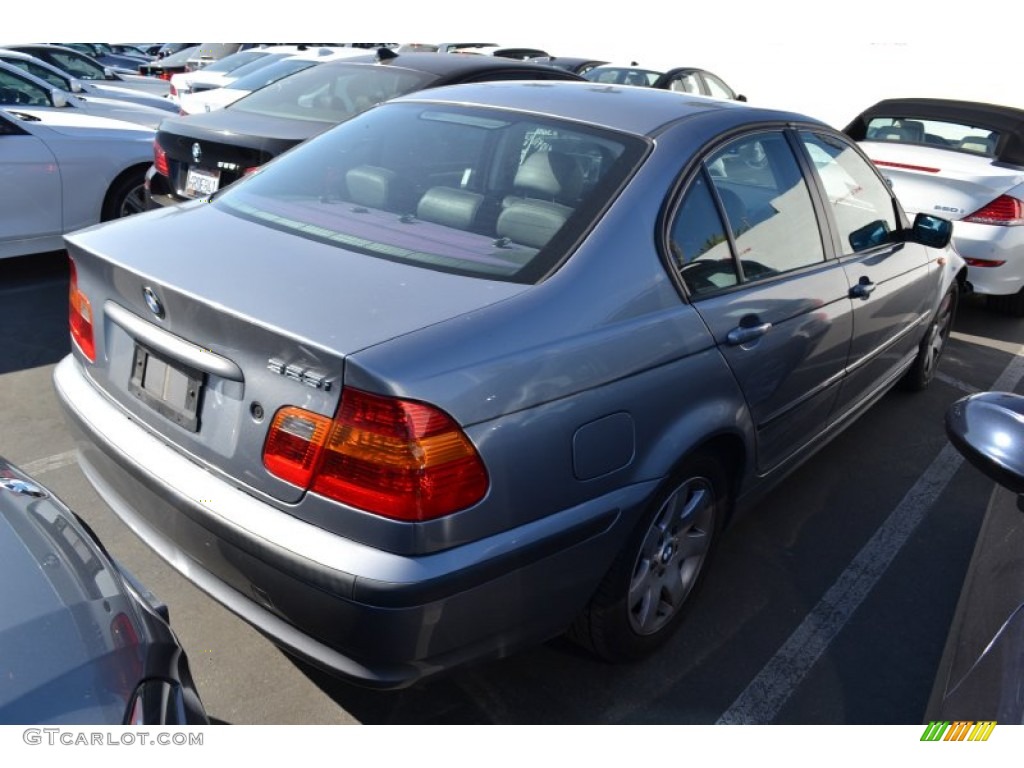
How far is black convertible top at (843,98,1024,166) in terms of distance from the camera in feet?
22.5

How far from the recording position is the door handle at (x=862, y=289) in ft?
11.4

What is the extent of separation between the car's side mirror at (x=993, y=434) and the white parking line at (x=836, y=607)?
3.53ft

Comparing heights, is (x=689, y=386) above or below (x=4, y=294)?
above

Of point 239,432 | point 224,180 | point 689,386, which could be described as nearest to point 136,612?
point 239,432

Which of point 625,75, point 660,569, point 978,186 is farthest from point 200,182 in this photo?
point 625,75

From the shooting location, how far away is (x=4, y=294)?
19.4ft

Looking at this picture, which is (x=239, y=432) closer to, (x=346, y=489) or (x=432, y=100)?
(x=346, y=489)

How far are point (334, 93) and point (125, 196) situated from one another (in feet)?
5.84

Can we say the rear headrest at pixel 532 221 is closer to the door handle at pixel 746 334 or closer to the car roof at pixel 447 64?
the door handle at pixel 746 334

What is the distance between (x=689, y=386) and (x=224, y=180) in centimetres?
379

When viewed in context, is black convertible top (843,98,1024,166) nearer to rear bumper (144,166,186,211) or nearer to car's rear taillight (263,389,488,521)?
rear bumper (144,166,186,211)
